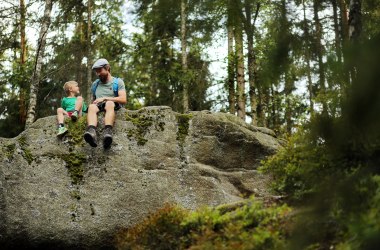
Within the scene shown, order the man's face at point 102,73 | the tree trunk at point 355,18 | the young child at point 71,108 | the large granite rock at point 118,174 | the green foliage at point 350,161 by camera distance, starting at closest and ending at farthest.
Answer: the green foliage at point 350,161, the tree trunk at point 355,18, the large granite rock at point 118,174, the young child at point 71,108, the man's face at point 102,73

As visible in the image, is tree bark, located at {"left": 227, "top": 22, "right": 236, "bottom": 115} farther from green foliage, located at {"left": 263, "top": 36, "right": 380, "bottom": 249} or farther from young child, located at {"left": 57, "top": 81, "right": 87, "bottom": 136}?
green foliage, located at {"left": 263, "top": 36, "right": 380, "bottom": 249}

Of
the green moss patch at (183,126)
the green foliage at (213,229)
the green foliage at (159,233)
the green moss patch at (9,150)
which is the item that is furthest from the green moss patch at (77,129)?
the green foliage at (159,233)

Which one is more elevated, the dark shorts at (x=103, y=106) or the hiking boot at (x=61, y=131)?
the dark shorts at (x=103, y=106)

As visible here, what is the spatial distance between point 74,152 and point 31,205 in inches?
41.0

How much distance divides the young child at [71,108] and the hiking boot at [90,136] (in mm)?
591

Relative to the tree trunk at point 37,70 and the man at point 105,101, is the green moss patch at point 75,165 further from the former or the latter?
the tree trunk at point 37,70

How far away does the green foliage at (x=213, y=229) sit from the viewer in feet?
18.5

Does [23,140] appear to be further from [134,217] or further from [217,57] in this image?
[217,57]

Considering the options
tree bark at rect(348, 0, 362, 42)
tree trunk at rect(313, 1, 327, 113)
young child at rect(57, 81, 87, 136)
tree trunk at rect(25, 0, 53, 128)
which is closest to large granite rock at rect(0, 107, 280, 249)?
young child at rect(57, 81, 87, 136)

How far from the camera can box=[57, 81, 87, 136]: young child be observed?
8.70 metres

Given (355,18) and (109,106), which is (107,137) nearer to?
(109,106)

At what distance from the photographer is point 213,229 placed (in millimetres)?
6383

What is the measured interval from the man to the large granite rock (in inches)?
10.6

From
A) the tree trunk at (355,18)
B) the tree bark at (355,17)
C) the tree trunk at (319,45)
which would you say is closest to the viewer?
the tree trunk at (319,45)
